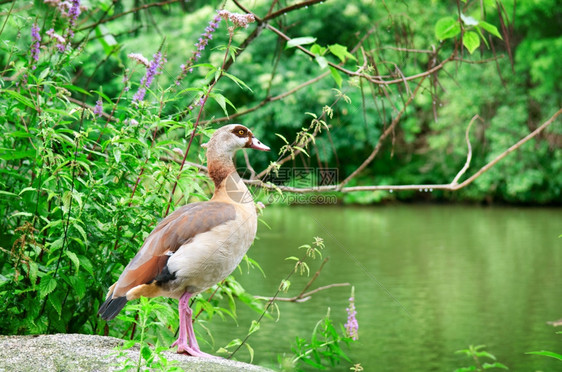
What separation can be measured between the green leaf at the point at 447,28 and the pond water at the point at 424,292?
132 centimetres

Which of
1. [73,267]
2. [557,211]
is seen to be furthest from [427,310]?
[557,211]

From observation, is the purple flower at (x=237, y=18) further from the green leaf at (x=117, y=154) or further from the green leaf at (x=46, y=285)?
the green leaf at (x=46, y=285)

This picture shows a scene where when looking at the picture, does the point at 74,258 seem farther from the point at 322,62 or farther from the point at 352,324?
the point at 322,62

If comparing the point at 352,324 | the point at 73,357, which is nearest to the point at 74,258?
the point at 73,357

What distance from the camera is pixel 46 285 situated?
3395 millimetres

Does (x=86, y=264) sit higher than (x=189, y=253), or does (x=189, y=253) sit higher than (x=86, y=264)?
(x=189, y=253)

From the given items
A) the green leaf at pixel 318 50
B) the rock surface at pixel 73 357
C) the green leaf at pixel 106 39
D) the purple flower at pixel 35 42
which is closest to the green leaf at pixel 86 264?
the rock surface at pixel 73 357

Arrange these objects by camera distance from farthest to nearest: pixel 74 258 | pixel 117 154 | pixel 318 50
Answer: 1. pixel 318 50
2. pixel 117 154
3. pixel 74 258

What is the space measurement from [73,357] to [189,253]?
0.71 meters

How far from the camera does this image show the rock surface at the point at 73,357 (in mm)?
3090

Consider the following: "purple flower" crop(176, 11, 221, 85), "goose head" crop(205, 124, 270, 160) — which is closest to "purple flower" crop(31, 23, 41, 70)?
"purple flower" crop(176, 11, 221, 85)

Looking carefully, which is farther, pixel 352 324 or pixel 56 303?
pixel 352 324

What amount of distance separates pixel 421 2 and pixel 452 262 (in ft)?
54.9

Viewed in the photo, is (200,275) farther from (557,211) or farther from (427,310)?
(557,211)
